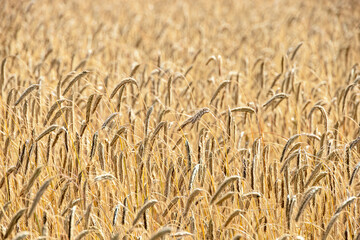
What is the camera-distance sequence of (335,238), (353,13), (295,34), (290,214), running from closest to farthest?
(290,214) < (335,238) < (295,34) < (353,13)

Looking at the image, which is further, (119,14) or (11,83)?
(119,14)

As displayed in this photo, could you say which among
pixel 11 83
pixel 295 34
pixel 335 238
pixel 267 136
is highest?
pixel 295 34

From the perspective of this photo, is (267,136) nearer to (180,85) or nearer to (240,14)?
(180,85)

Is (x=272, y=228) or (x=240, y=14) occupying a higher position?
(x=240, y=14)

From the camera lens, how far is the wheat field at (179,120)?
80.1 inches

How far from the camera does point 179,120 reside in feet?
10.1

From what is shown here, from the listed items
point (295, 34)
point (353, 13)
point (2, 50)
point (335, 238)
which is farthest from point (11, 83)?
point (353, 13)

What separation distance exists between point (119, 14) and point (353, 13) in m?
4.01

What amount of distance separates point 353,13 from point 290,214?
7211 mm

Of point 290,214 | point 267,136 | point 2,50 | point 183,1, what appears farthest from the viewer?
point 183,1

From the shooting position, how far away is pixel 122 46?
5.89 metres

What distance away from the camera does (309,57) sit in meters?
5.85

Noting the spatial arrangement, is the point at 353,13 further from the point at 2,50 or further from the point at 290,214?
the point at 290,214

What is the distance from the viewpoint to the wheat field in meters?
2.04
